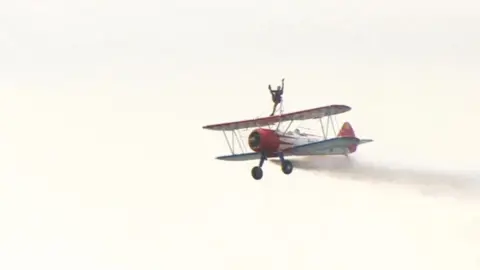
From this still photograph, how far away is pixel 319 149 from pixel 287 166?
1.61 metres

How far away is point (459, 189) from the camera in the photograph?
107 metres

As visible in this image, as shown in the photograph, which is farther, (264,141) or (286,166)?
(264,141)

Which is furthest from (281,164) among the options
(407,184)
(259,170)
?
(407,184)

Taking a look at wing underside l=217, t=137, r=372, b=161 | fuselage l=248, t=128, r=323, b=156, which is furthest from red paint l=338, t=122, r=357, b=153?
fuselage l=248, t=128, r=323, b=156

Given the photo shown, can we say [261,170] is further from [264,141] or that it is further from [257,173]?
[264,141]

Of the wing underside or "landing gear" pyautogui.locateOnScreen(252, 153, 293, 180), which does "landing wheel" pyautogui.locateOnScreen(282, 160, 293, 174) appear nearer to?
"landing gear" pyautogui.locateOnScreen(252, 153, 293, 180)

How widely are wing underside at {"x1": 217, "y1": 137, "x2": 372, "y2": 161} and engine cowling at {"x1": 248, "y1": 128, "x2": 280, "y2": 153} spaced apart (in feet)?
1.80

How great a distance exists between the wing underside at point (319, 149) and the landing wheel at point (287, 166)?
1.98ft

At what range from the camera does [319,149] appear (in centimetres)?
10056

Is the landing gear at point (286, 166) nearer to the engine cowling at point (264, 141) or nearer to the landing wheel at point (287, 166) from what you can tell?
the landing wheel at point (287, 166)

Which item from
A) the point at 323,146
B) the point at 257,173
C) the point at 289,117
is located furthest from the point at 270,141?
the point at 323,146

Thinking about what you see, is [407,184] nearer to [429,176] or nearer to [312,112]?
[429,176]

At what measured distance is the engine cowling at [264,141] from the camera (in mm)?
101125

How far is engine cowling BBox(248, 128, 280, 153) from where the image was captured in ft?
332
